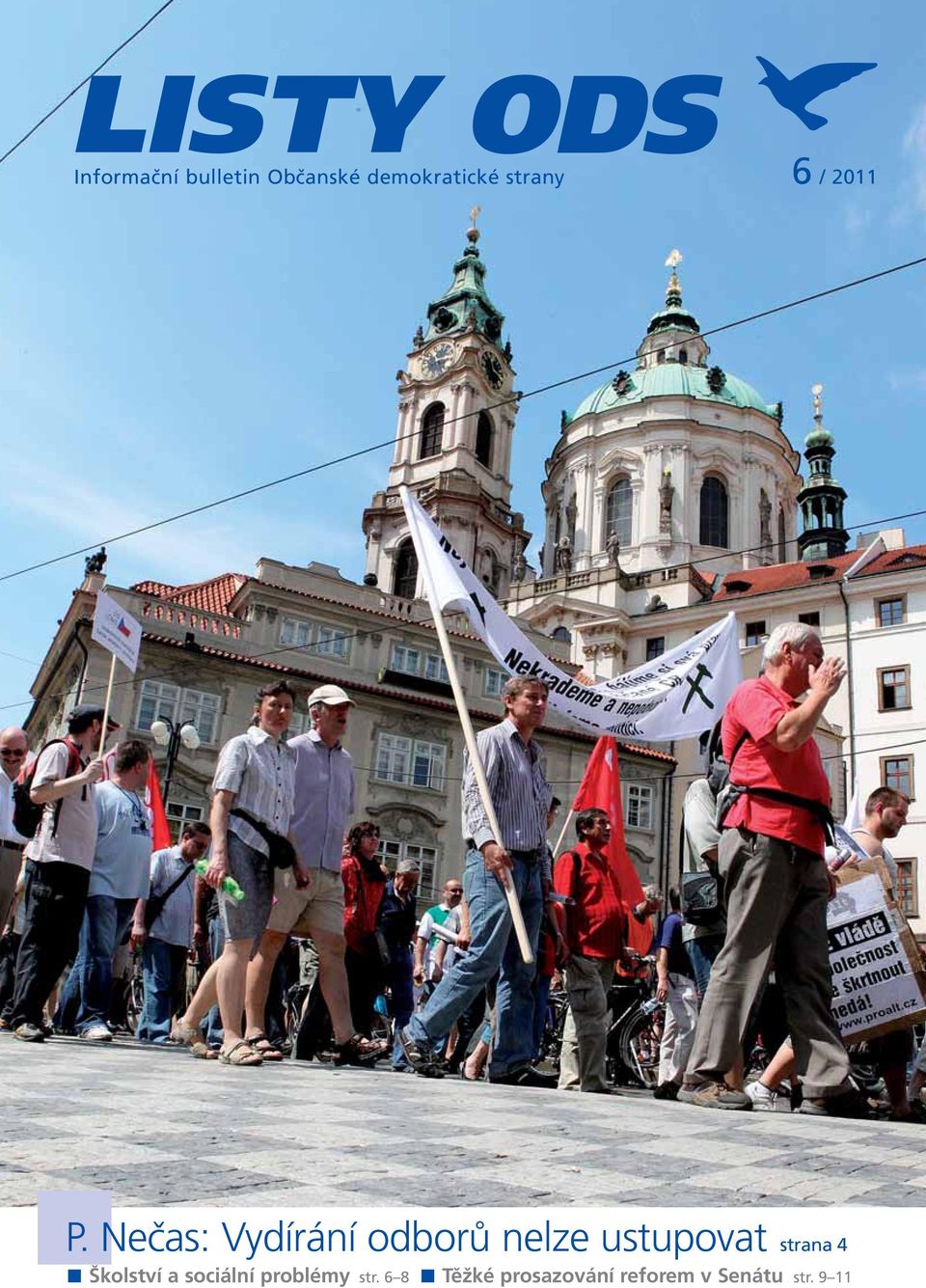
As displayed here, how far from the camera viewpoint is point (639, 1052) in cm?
915

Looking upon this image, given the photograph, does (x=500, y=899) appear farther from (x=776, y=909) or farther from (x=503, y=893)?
(x=776, y=909)

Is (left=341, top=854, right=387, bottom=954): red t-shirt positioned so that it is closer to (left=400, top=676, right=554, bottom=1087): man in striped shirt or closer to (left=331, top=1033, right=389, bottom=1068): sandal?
(left=331, top=1033, right=389, bottom=1068): sandal

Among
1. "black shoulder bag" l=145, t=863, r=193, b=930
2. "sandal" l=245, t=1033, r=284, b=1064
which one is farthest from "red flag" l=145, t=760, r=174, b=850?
"sandal" l=245, t=1033, r=284, b=1064

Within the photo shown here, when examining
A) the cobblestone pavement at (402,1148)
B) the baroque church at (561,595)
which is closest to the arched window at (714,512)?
the baroque church at (561,595)

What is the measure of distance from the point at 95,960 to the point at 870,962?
4.72 m

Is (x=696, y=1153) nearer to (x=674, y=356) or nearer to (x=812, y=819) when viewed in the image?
(x=812, y=819)

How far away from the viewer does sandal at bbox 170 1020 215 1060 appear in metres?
5.61

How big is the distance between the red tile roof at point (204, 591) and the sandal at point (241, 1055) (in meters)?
30.6

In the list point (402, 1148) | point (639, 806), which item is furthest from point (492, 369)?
point (402, 1148)

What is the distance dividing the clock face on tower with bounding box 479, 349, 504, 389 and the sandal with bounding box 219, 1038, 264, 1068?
62.1 meters

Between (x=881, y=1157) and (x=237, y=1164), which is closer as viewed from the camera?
(x=237, y=1164)

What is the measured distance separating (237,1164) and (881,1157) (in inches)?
66.3
